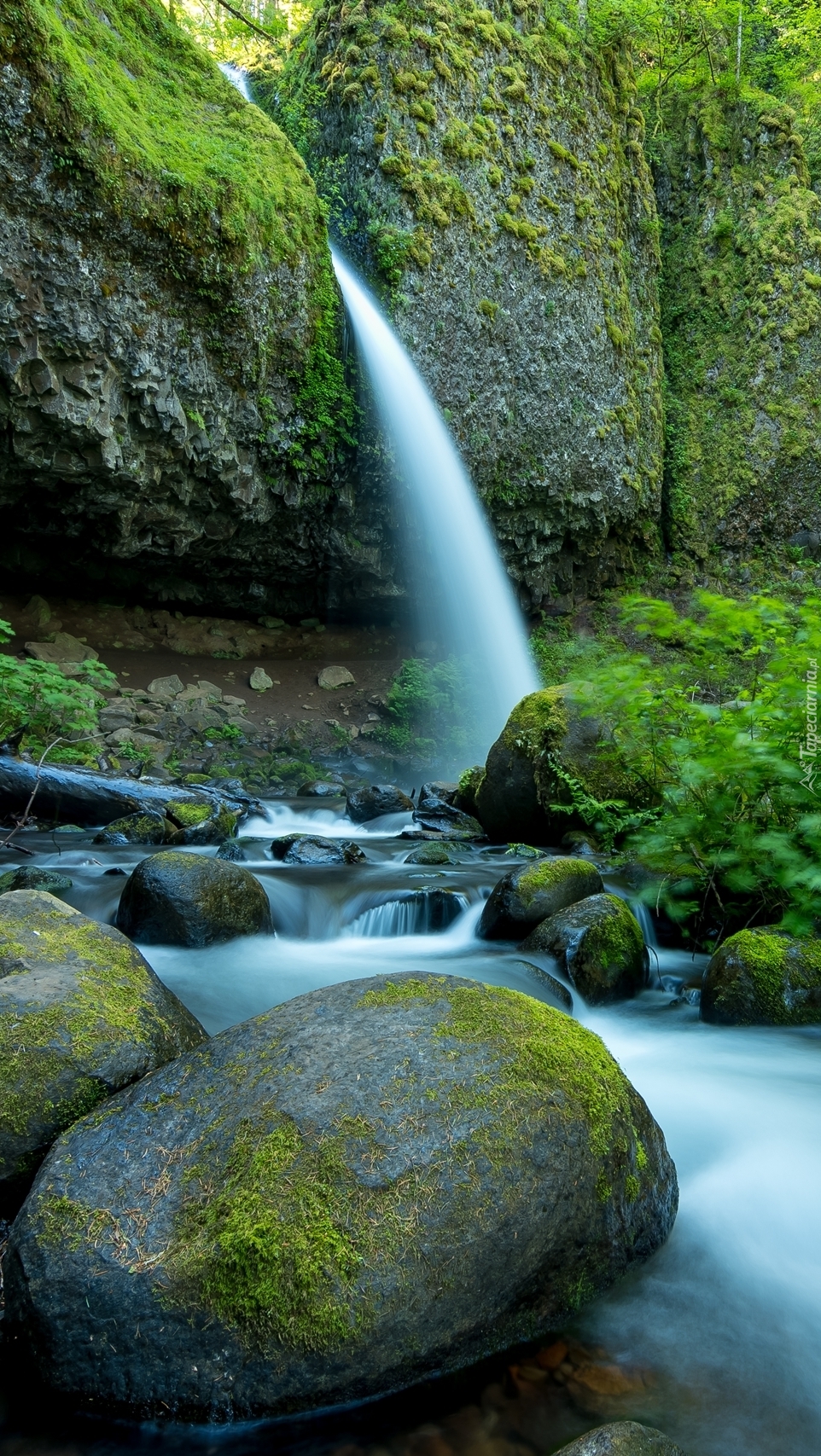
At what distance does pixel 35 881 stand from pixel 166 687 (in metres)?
8.73

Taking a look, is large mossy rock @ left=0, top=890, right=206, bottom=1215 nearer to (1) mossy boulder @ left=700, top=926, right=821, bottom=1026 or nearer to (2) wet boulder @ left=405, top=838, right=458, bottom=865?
(1) mossy boulder @ left=700, top=926, right=821, bottom=1026

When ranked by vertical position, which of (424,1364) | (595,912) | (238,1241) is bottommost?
(595,912)

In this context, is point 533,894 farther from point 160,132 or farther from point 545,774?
point 160,132

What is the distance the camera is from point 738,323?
61.4ft

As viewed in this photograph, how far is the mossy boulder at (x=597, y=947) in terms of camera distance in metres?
4.46

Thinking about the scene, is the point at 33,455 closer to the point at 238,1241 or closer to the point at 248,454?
the point at 248,454

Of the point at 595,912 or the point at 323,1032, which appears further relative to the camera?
the point at 595,912

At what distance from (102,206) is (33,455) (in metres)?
3.02

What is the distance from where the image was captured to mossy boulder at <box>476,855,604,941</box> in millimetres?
5129

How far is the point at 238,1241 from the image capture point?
186 cm

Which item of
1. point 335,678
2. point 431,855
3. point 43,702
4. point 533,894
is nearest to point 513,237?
point 335,678

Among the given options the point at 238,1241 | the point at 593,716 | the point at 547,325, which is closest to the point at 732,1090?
the point at 238,1241

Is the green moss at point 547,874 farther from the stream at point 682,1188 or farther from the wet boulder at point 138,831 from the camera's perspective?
the wet boulder at point 138,831

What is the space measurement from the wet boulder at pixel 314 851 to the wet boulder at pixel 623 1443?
5683 millimetres
